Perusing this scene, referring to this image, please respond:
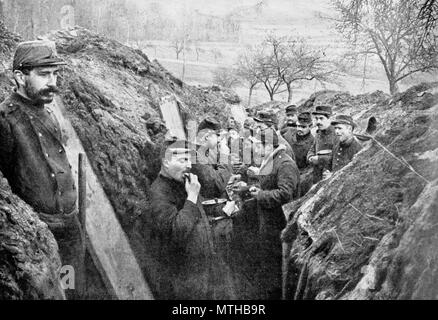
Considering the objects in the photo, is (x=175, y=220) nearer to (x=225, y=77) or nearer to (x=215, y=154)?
(x=215, y=154)

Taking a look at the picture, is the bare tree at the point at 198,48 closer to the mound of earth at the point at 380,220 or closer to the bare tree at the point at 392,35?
the bare tree at the point at 392,35

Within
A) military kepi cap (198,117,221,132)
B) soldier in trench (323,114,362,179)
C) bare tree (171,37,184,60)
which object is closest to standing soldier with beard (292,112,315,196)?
soldier in trench (323,114,362,179)

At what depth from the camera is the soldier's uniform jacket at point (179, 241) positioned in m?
3.22

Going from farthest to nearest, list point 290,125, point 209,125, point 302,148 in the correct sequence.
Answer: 1. point 290,125
2. point 302,148
3. point 209,125

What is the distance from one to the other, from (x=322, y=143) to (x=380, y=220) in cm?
162

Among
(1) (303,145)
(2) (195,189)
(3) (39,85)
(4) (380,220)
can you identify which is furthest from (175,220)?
(1) (303,145)

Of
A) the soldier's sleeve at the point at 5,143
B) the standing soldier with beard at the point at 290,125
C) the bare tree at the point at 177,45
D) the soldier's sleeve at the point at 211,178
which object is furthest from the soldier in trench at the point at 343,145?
the soldier's sleeve at the point at 5,143

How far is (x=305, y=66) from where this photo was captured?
13.6 ft

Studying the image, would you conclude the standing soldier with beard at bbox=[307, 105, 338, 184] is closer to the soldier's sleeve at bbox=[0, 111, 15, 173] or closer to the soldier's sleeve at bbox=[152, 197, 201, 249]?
the soldier's sleeve at bbox=[152, 197, 201, 249]

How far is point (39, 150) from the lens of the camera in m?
2.90

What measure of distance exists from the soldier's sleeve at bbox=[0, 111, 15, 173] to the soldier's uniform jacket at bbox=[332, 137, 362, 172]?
2134 millimetres
